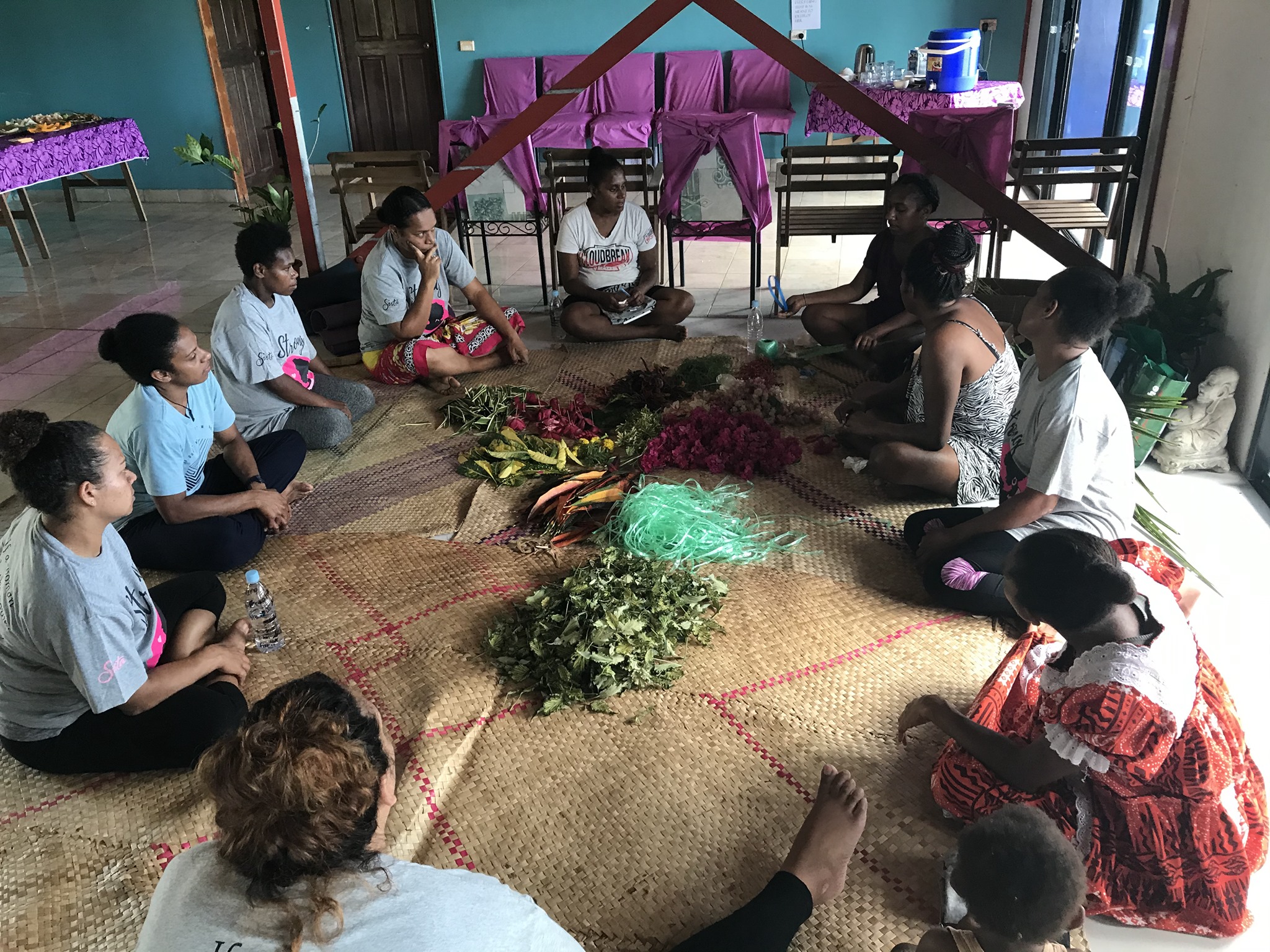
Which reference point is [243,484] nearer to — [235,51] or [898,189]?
[898,189]

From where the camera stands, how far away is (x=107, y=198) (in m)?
9.05

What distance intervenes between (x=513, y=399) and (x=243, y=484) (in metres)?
1.18

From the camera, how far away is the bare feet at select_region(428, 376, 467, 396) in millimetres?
4090

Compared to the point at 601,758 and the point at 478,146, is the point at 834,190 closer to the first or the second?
the point at 478,146

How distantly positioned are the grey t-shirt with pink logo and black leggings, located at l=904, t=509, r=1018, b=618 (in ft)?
6.63

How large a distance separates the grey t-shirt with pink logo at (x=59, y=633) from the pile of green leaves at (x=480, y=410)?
1.81 metres

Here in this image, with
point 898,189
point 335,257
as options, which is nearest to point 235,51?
point 335,257

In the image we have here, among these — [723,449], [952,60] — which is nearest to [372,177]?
[723,449]

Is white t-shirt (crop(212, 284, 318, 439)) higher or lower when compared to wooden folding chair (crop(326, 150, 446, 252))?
lower

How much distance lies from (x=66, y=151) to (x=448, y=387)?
17.2 feet

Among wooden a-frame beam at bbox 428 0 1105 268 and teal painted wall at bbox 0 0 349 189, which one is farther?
teal painted wall at bbox 0 0 349 189

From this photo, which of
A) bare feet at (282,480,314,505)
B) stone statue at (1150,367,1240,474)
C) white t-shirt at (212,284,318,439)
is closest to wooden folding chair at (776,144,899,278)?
stone statue at (1150,367,1240,474)

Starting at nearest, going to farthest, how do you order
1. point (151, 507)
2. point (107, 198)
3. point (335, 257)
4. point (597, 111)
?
point (151, 507) → point (335, 257) → point (597, 111) → point (107, 198)

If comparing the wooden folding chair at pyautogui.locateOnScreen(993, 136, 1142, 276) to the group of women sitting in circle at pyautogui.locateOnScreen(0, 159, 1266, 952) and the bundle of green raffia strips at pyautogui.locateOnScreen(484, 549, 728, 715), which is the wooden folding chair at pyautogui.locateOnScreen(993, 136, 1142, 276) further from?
the bundle of green raffia strips at pyautogui.locateOnScreen(484, 549, 728, 715)
